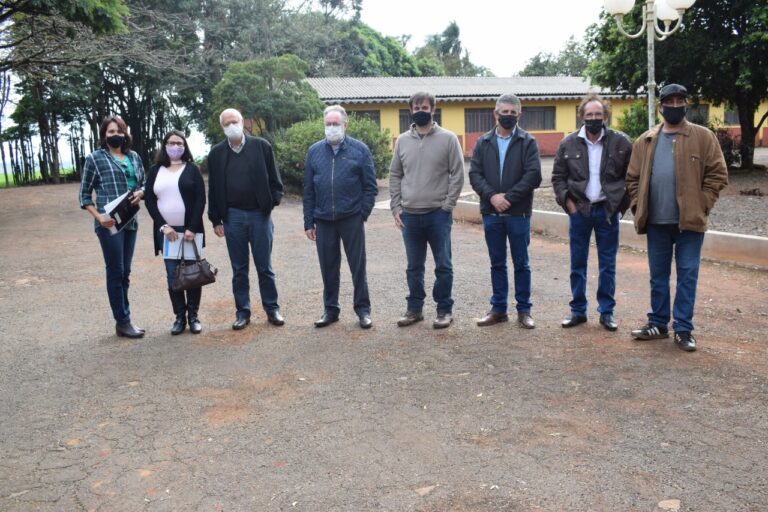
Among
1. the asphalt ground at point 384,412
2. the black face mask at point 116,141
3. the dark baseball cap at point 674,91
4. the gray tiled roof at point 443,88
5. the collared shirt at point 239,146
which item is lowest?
the asphalt ground at point 384,412

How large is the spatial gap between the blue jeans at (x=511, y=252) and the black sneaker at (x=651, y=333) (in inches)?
38.0

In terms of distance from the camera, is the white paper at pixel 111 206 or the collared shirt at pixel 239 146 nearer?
the white paper at pixel 111 206

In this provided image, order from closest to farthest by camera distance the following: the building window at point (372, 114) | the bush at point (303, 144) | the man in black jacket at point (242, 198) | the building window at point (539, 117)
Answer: the man in black jacket at point (242, 198) → the bush at point (303, 144) → the building window at point (372, 114) → the building window at point (539, 117)

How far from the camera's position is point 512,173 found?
239 inches

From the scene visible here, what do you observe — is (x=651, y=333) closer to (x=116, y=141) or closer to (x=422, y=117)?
(x=422, y=117)

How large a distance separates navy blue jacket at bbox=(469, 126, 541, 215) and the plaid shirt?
3045 millimetres

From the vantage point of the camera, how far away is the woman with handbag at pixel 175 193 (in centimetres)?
607

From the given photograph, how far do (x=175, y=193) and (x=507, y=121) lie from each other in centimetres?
291

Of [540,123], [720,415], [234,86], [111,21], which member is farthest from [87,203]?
[540,123]

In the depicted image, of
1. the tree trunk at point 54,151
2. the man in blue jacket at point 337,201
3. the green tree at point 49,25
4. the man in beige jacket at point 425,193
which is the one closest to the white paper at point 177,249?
the man in blue jacket at point 337,201

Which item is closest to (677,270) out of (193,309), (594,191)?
(594,191)

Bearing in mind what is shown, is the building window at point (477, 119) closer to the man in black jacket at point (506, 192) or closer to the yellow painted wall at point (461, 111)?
the yellow painted wall at point (461, 111)

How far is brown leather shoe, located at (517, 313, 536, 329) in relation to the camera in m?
6.10

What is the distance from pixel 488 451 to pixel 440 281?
263 centimetres
